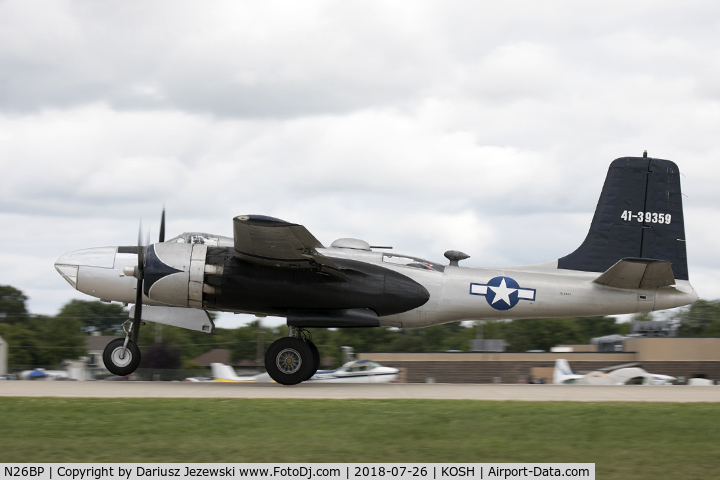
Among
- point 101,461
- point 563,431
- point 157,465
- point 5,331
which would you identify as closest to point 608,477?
point 563,431

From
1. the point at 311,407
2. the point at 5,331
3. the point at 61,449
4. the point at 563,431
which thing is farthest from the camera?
the point at 5,331

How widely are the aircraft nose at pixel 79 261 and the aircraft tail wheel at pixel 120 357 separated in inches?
75.1

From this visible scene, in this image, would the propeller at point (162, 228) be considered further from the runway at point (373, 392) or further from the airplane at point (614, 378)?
the airplane at point (614, 378)

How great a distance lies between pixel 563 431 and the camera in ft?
37.5

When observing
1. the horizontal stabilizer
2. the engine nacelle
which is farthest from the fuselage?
the horizontal stabilizer

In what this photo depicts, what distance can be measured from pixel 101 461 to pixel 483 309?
454 inches

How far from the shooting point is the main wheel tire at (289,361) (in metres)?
18.4

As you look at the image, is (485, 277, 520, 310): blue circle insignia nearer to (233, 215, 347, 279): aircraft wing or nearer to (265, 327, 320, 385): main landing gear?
(233, 215, 347, 279): aircraft wing

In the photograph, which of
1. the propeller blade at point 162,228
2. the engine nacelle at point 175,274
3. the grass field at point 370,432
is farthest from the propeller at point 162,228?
the grass field at point 370,432

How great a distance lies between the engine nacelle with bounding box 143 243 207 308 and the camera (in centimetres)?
1850

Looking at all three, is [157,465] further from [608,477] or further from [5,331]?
[5,331]

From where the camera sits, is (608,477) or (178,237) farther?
(178,237)

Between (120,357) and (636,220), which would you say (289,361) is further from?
(636,220)

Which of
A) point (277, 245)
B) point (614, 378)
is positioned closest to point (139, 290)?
point (277, 245)
